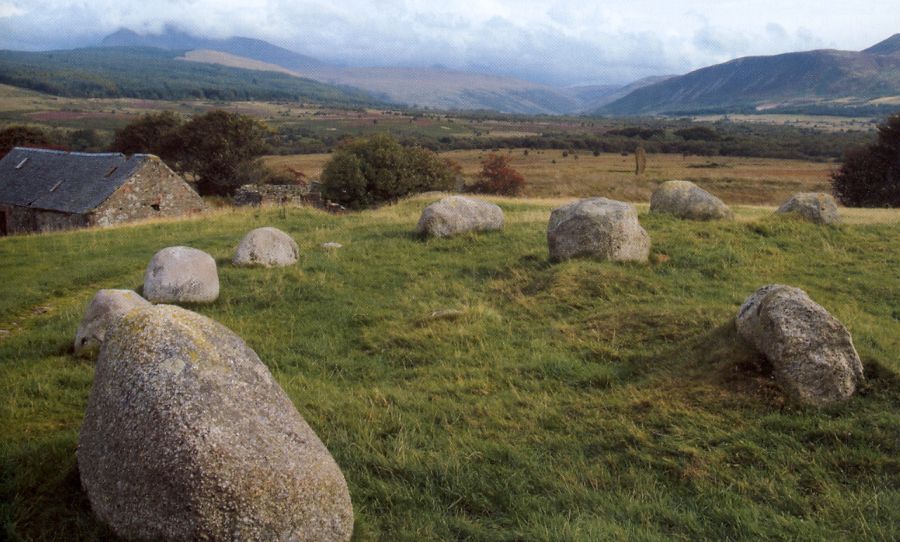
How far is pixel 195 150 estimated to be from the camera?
65750mm

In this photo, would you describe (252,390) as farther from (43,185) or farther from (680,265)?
(43,185)

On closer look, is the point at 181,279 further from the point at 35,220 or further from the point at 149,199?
the point at 35,220

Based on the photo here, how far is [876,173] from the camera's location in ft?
183

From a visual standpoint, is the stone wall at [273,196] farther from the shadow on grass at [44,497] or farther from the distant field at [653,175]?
the shadow on grass at [44,497]

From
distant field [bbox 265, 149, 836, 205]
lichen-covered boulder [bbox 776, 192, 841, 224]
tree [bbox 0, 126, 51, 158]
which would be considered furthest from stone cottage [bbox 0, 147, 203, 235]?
distant field [bbox 265, 149, 836, 205]

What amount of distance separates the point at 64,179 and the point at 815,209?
130ft

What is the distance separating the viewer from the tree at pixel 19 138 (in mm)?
64375

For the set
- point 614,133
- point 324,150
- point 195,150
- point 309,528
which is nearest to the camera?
point 309,528

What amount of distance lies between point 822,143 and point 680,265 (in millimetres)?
127284

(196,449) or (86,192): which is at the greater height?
(86,192)

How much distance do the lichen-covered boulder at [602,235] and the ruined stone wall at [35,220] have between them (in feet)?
96.4

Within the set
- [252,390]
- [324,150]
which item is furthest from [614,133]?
[252,390]

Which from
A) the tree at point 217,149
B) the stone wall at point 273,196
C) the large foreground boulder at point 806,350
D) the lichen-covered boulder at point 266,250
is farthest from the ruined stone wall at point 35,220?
the large foreground boulder at point 806,350

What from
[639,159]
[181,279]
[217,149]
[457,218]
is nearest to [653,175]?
[639,159]
